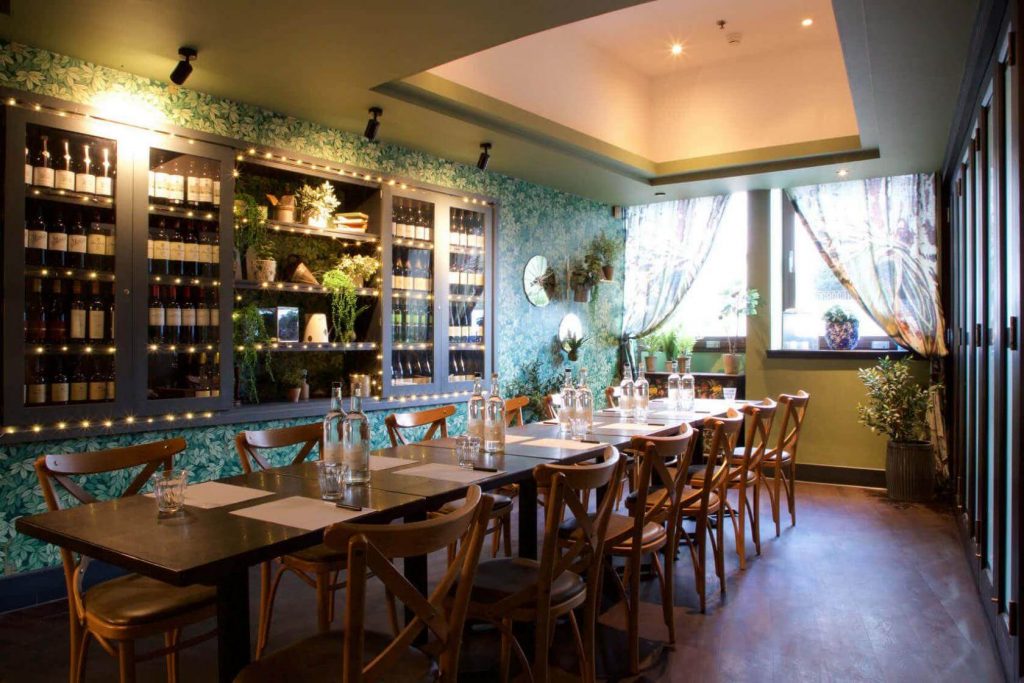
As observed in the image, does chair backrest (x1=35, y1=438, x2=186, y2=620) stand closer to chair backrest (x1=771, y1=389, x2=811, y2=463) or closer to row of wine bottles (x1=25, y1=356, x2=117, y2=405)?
row of wine bottles (x1=25, y1=356, x2=117, y2=405)

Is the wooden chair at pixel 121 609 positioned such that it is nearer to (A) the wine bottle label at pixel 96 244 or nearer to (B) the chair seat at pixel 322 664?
(B) the chair seat at pixel 322 664

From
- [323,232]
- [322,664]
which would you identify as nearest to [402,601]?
[322,664]

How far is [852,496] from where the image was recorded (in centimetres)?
608

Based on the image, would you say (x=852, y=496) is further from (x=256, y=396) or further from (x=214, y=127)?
(x=214, y=127)

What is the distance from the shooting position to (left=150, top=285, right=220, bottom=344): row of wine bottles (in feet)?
13.1

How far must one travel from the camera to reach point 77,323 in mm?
3693

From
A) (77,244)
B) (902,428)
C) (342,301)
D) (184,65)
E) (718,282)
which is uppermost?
(184,65)

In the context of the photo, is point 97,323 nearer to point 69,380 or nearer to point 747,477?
point 69,380

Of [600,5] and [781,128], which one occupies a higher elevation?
[781,128]

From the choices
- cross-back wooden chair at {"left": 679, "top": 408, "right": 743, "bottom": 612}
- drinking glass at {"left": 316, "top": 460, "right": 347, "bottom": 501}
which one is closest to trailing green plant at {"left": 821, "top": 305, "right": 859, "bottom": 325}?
cross-back wooden chair at {"left": 679, "top": 408, "right": 743, "bottom": 612}

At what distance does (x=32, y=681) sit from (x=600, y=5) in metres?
3.63

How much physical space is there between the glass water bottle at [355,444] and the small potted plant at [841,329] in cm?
566

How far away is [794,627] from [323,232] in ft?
12.0

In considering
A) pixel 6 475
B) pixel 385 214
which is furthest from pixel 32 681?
pixel 385 214
